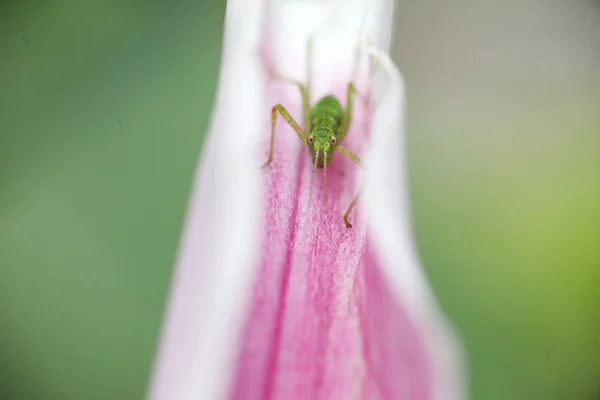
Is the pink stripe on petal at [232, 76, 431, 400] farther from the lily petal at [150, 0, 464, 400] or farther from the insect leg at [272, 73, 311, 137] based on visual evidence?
the insect leg at [272, 73, 311, 137]

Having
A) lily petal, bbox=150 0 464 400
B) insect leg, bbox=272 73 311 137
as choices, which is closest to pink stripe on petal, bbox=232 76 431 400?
lily petal, bbox=150 0 464 400

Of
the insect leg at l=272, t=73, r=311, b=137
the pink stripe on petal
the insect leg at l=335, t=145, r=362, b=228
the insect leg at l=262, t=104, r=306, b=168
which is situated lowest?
the pink stripe on petal

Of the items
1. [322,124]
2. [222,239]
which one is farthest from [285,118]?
[222,239]

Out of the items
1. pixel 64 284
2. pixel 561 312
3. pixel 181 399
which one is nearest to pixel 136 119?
pixel 64 284

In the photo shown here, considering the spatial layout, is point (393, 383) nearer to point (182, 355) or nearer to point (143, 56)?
point (182, 355)

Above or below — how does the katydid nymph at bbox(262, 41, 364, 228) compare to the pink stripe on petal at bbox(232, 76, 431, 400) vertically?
above

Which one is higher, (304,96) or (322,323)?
(304,96)

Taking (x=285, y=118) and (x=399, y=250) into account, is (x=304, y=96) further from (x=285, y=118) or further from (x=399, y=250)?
(x=399, y=250)
